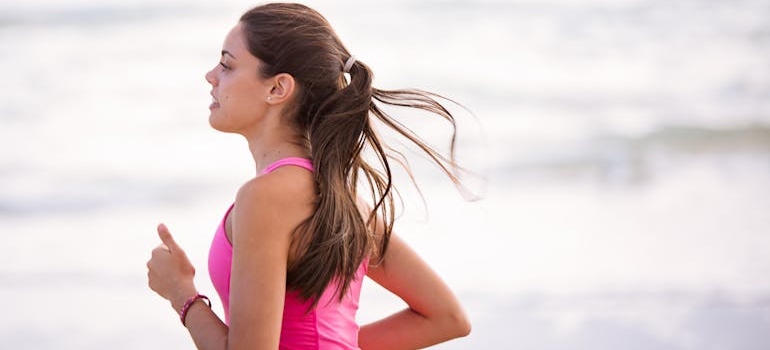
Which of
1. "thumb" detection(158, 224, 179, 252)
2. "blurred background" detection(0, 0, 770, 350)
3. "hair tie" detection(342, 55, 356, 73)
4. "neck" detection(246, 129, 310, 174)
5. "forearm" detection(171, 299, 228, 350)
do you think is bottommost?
"forearm" detection(171, 299, 228, 350)

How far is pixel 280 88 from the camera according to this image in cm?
244

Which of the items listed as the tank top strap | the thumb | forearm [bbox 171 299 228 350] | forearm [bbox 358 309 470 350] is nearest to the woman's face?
the tank top strap

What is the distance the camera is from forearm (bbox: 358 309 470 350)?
274 centimetres

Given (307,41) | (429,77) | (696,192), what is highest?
(429,77)

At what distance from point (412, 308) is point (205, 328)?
640 millimetres

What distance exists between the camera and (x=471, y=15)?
986 centimetres

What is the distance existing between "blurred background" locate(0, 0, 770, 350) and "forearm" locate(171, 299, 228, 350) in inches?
98.8

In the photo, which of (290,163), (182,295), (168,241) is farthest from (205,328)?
(290,163)

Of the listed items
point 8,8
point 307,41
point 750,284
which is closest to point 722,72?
point 750,284

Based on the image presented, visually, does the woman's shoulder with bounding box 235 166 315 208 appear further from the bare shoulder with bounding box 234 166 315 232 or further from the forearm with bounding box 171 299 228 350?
the forearm with bounding box 171 299 228 350

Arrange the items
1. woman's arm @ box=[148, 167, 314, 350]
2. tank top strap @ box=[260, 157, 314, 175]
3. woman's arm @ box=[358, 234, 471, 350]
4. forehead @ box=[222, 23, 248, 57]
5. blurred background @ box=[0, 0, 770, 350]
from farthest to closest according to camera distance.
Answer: blurred background @ box=[0, 0, 770, 350] → woman's arm @ box=[358, 234, 471, 350] → forehead @ box=[222, 23, 248, 57] → tank top strap @ box=[260, 157, 314, 175] → woman's arm @ box=[148, 167, 314, 350]

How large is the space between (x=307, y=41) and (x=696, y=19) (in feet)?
26.3

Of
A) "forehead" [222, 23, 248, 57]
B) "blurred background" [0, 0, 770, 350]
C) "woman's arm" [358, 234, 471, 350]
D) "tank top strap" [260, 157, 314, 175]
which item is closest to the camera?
"tank top strap" [260, 157, 314, 175]

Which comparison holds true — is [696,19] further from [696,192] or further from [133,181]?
[133,181]
